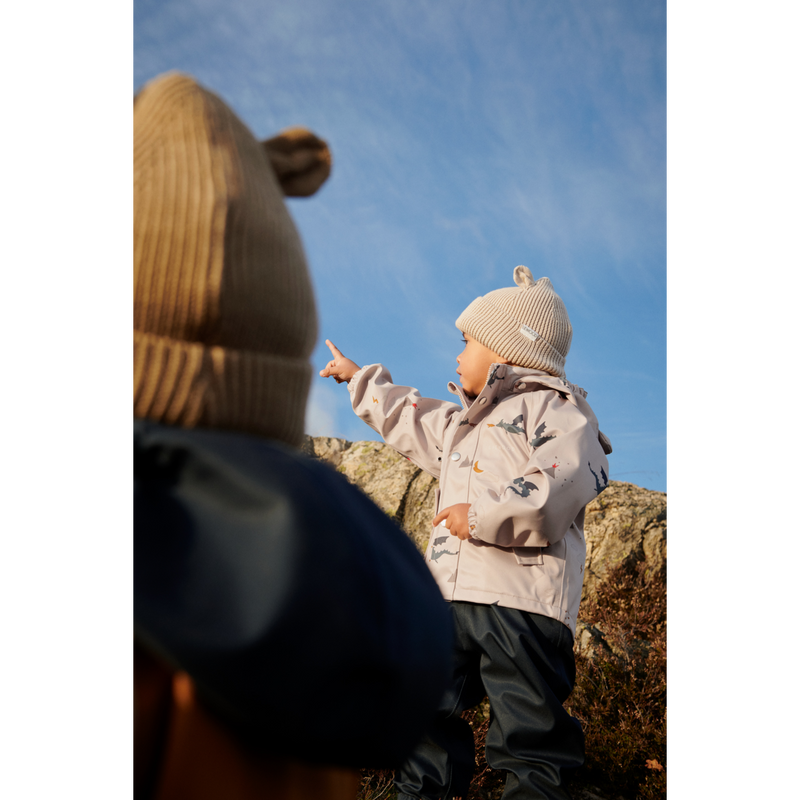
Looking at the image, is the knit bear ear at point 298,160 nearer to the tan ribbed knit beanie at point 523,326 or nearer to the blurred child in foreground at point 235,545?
the blurred child in foreground at point 235,545

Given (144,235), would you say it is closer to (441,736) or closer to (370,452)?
(441,736)

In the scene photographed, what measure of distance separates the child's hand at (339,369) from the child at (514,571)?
0.87 m

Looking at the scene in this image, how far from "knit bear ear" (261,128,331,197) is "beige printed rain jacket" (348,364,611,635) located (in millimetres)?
1765

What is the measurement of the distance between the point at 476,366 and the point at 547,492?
105cm

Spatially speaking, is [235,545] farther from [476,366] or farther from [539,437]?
[476,366]

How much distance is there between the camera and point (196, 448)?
0.73 m

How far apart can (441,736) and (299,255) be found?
2567 mm

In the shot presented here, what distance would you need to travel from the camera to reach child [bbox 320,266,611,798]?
2482 millimetres

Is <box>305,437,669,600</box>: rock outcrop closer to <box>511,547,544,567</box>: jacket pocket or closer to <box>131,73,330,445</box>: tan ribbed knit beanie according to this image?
<box>511,547,544,567</box>: jacket pocket

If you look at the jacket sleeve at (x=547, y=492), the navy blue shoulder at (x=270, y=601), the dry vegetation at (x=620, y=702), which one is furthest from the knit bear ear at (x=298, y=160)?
the dry vegetation at (x=620, y=702)

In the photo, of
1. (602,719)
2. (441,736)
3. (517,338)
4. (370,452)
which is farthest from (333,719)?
(370,452)

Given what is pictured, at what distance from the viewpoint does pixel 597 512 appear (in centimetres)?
535

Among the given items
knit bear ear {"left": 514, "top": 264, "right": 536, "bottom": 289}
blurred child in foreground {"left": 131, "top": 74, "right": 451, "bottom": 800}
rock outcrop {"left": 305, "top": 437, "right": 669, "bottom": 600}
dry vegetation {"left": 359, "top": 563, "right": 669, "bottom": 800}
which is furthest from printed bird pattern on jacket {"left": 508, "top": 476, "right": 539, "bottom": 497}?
rock outcrop {"left": 305, "top": 437, "right": 669, "bottom": 600}
